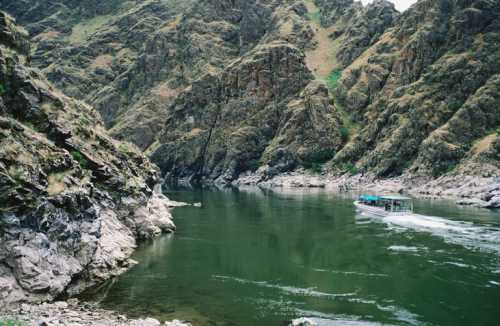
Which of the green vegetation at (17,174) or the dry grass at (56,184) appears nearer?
the green vegetation at (17,174)

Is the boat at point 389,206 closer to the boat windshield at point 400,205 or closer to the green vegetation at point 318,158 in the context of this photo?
the boat windshield at point 400,205

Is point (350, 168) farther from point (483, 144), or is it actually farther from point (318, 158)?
point (483, 144)

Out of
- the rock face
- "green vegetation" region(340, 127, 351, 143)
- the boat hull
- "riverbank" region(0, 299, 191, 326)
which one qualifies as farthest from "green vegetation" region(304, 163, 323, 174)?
"riverbank" region(0, 299, 191, 326)

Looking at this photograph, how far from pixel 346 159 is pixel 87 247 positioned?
465ft

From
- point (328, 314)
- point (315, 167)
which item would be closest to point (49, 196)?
point (328, 314)

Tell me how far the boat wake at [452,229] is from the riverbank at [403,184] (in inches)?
1051

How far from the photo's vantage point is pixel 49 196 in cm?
3472

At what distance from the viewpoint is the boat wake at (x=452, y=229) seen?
176 ft

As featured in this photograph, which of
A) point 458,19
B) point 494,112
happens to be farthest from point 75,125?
point 458,19

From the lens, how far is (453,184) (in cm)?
11875

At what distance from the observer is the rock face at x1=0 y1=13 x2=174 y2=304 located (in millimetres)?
31000

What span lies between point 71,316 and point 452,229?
53.2m

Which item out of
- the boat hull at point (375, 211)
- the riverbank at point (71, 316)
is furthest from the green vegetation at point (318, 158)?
the riverbank at point (71, 316)

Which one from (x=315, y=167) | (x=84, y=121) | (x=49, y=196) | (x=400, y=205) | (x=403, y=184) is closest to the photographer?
(x=49, y=196)
